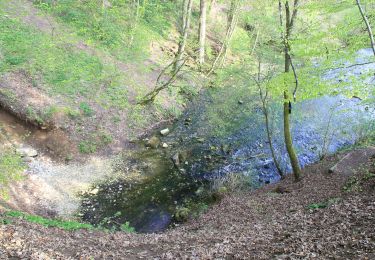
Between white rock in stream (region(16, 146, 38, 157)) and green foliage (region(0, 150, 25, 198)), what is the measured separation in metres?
0.30

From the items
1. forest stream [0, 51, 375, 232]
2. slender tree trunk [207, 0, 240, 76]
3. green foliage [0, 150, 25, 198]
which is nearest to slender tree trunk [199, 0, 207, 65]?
slender tree trunk [207, 0, 240, 76]

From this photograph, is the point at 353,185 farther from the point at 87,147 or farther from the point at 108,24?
the point at 108,24

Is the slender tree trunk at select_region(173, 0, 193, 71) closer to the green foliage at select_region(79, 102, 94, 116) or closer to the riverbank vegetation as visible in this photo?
the riverbank vegetation

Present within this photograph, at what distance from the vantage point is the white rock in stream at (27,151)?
14.5 meters

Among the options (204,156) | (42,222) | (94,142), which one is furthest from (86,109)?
(42,222)

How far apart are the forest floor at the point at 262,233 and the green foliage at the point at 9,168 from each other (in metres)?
3.81

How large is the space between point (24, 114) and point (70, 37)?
8.16 meters

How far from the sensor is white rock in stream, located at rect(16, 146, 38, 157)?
570 inches

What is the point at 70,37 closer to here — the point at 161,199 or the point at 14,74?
the point at 14,74

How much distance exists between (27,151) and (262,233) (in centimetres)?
1124

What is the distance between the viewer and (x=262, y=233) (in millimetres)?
8883

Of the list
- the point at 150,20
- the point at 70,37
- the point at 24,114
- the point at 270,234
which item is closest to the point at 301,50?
the point at 270,234

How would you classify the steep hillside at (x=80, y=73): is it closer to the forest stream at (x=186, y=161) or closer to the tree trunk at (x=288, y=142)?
the forest stream at (x=186, y=161)

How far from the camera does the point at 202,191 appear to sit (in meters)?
15.3
